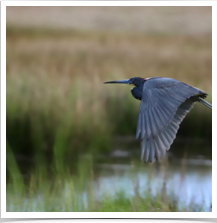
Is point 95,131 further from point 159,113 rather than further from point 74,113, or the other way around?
point 159,113

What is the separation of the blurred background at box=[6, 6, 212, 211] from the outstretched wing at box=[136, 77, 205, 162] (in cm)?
71

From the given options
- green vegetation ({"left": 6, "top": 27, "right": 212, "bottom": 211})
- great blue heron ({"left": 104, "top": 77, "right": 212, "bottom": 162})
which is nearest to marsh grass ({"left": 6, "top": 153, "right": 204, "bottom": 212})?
green vegetation ({"left": 6, "top": 27, "right": 212, "bottom": 211})

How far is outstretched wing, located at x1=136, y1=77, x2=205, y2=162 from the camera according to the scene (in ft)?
8.47

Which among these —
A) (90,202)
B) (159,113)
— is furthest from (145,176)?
(159,113)

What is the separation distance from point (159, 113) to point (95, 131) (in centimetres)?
290

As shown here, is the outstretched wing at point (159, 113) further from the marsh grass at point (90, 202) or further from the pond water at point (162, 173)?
the pond water at point (162, 173)

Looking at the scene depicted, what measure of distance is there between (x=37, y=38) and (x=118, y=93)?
632cm

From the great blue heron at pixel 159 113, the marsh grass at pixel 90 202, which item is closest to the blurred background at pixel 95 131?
the marsh grass at pixel 90 202

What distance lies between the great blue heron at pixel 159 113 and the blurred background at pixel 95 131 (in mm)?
706

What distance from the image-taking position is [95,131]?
5480 mm

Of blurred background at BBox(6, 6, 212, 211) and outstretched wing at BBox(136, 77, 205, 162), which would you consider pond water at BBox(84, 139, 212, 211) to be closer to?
blurred background at BBox(6, 6, 212, 211)

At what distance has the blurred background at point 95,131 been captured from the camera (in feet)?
11.3

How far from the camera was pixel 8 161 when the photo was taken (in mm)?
4926
